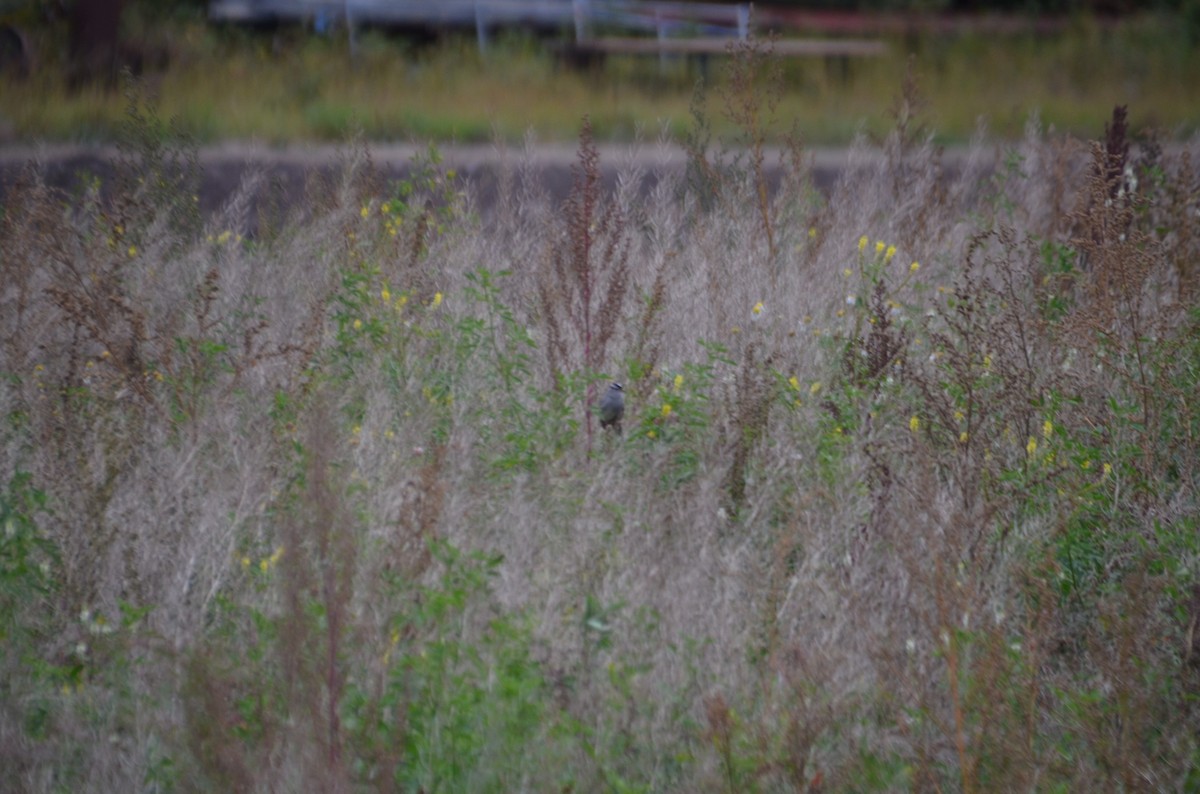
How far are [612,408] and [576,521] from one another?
0.68 m

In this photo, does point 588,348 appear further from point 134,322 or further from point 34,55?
point 34,55

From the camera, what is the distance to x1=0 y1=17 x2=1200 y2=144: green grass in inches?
378

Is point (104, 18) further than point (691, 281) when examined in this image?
Yes

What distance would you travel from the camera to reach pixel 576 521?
354 cm

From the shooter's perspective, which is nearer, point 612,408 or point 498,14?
point 612,408

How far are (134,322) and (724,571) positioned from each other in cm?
231

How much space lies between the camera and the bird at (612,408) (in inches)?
162

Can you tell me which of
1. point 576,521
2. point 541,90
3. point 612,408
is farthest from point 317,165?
point 576,521

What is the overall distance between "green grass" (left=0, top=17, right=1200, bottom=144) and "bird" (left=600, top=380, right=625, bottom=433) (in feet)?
15.7

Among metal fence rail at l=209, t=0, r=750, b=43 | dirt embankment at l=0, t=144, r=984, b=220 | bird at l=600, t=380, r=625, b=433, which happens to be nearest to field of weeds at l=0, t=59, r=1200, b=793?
bird at l=600, t=380, r=625, b=433

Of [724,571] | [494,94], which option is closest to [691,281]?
[724,571]

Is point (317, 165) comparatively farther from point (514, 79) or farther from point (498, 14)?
point (498, 14)

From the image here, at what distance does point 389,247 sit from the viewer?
18.2ft

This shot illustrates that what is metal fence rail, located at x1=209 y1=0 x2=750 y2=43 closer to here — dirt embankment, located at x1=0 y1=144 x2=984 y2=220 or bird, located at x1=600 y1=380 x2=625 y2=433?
dirt embankment, located at x1=0 y1=144 x2=984 y2=220
